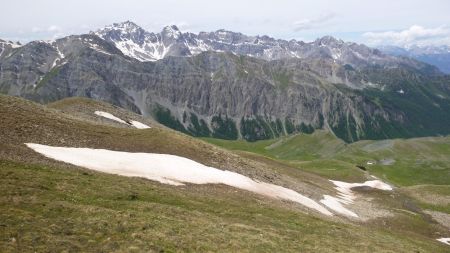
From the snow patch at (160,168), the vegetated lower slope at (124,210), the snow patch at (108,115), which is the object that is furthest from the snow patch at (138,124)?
the snow patch at (160,168)

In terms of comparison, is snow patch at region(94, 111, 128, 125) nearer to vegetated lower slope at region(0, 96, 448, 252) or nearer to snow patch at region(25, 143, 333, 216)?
vegetated lower slope at region(0, 96, 448, 252)

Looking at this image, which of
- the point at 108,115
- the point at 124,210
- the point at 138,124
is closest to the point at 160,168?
the point at 124,210

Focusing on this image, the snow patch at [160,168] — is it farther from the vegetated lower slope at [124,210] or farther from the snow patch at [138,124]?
the snow patch at [138,124]

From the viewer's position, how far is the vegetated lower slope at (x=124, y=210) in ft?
93.1

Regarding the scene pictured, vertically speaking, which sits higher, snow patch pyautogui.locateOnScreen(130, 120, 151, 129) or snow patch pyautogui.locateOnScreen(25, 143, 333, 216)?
snow patch pyautogui.locateOnScreen(130, 120, 151, 129)

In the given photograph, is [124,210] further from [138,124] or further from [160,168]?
[138,124]

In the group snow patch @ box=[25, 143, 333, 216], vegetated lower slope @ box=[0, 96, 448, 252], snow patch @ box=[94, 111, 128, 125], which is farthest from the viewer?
snow patch @ box=[94, 111, 128, 125]

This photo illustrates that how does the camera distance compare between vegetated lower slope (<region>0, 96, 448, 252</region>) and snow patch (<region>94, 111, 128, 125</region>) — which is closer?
vegetated lower slope (<region>0, 96, 448, 252</region>)

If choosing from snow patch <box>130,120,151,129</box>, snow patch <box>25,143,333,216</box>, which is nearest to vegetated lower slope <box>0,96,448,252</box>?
snow patch <box>25,143,333,216</box>

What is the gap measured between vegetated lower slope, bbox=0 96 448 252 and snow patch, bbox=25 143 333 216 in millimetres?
2278

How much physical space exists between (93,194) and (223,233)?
11685 mm

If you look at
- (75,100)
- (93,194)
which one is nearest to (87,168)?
(93,194)

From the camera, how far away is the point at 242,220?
132 feet

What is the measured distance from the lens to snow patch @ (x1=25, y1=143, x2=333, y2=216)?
1983 inches
